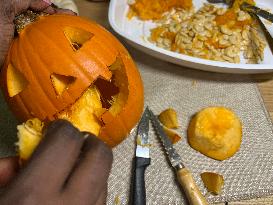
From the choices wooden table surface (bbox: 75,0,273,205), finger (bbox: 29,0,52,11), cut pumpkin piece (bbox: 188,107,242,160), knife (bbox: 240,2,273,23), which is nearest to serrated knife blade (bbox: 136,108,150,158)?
cut pumpkin piece (bbox: 188,107,242,160)

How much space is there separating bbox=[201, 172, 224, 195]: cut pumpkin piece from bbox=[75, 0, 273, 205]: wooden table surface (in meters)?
0.05

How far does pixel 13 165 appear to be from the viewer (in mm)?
647

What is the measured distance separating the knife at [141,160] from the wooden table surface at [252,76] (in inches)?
8.0

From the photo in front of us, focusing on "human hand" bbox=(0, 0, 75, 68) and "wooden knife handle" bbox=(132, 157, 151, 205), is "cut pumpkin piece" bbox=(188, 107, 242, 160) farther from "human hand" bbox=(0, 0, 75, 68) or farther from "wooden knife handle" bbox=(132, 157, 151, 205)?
"human hand" bbox=(0, 0, 75, 68)

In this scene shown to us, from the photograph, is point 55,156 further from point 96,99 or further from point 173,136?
point 173,136

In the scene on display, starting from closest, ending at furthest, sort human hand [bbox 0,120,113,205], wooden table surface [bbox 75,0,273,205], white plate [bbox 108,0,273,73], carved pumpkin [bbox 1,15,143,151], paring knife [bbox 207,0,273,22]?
human hand [bbox 0,120,113,205], carved pumpkin [bbox 1,15,143,151], wooden table surface [bbox 75,0,273,205], white plate [bbox 108,0,273,73], paring knife [bbox 207,0,273,22]

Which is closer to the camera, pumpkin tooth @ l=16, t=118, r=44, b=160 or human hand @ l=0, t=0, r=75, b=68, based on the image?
pumpkin tooth @ l=16, t=118, r=44, b=160

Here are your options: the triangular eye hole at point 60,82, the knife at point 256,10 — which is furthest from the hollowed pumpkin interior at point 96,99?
the knife at point 256,10

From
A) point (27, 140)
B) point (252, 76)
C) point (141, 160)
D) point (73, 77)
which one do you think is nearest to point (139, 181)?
point (141, 160)

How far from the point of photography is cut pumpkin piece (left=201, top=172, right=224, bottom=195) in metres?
0.85

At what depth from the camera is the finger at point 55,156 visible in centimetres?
45

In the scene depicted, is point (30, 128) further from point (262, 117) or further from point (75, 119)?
point (262, 117)

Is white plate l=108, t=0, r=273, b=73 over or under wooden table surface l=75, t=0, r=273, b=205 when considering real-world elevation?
over

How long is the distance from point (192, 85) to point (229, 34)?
186 millimetres
